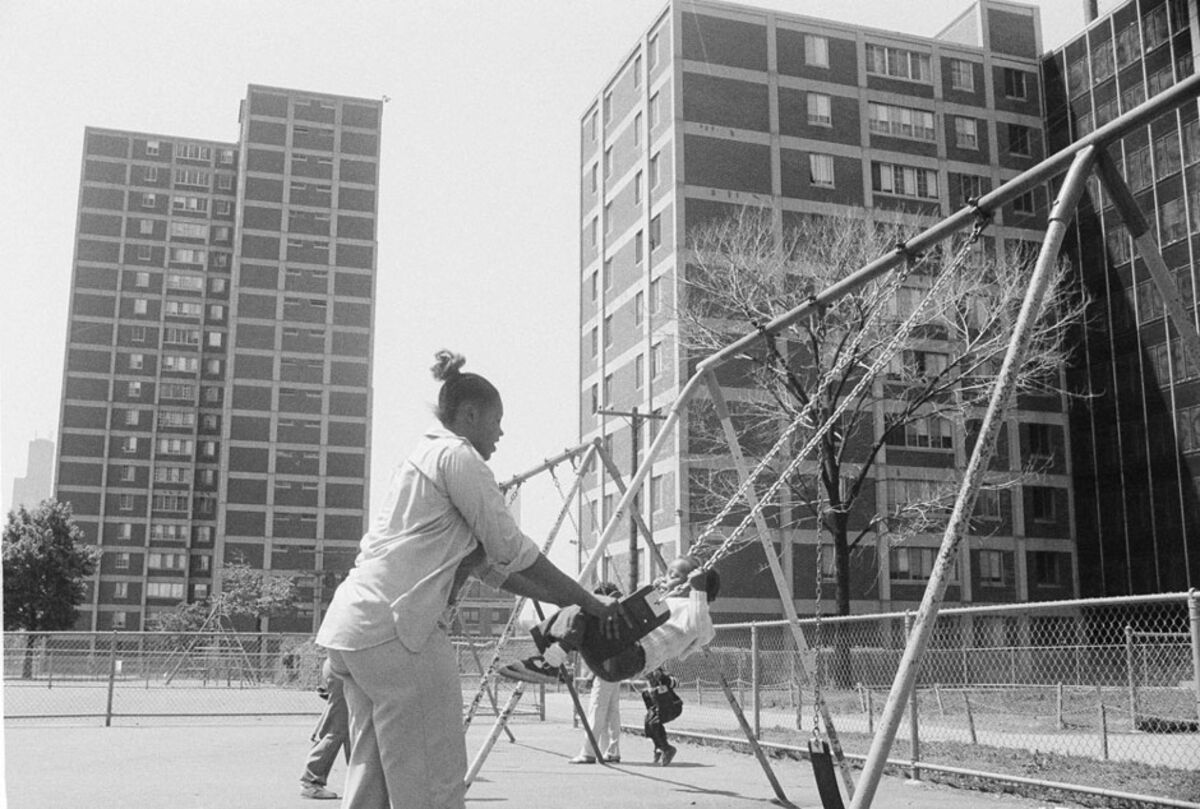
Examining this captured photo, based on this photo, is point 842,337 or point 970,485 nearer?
point 970,485

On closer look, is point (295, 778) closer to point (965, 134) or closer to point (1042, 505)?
point (1042, 505)

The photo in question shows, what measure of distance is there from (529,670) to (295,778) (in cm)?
474

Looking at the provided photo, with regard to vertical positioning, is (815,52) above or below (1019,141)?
above

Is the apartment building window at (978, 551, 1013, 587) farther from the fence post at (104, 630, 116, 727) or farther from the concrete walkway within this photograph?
the fence post at (104, 630, 116, 727)

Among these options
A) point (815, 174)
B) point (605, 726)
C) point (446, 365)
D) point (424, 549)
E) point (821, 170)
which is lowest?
point (605, 726)

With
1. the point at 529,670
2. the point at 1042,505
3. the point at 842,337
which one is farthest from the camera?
the point at 1042,505

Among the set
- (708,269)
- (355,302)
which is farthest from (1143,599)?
(355,302)

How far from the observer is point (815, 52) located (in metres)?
51.0

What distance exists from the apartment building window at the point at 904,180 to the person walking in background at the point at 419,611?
49.3 metres

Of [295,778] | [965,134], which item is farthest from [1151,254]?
[965,134]

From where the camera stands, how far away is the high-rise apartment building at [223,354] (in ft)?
276

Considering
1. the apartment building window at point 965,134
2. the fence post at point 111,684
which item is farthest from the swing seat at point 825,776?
the apartment building window at point 965,134

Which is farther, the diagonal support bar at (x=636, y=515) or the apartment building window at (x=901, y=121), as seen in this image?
the apartment building window at (x=901, y=121)

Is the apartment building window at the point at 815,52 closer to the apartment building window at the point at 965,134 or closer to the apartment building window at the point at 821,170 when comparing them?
the apartment building window at the point at 821,170
